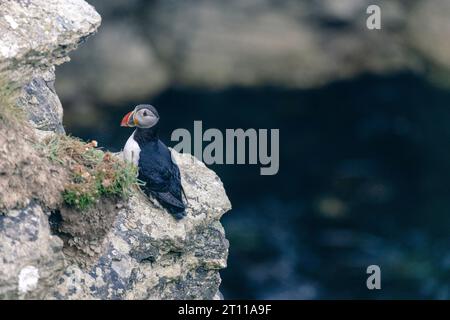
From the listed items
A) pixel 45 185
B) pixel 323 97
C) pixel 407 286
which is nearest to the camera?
pixel 45 185

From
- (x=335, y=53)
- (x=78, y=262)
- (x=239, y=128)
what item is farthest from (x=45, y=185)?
(x=335, y=53)

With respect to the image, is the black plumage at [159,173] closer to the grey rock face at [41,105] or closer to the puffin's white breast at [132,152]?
the puffin's white breast at [132,152]

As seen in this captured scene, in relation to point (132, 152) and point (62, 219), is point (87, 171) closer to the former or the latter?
point (62, 219)

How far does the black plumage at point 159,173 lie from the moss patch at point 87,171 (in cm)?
36

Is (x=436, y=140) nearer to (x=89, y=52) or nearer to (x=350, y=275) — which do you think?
(x=350, y=275)

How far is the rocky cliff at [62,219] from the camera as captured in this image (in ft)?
28.3

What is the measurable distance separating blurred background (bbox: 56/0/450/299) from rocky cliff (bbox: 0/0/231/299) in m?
10.8

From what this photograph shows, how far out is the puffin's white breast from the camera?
1027 centimetres

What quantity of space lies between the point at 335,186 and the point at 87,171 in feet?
43.9

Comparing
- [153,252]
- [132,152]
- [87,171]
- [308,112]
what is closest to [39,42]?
[87,171]

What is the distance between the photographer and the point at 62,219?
9.20m

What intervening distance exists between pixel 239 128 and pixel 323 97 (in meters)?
2.28

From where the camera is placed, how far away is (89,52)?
71.6 ft

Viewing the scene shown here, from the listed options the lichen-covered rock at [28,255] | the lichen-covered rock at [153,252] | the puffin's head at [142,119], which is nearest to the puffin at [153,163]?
the puffin's head at [142,119]
